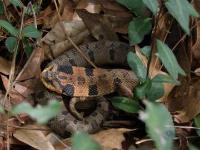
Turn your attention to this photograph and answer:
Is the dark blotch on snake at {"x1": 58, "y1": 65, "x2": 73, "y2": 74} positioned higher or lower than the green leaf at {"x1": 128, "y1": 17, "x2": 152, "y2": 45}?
lower

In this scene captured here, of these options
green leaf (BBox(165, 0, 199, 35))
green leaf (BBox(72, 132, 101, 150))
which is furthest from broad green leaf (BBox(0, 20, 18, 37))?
green leaf (BBox(72, 132, 101, 150))

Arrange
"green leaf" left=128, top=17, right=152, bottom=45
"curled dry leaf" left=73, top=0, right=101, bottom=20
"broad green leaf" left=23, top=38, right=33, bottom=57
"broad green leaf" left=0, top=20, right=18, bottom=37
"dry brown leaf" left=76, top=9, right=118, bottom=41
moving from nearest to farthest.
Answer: "green leaf" left=128, top=17, right=152, bottom=45 → "broad green leaf" left=0, top=20, right=18, bottom=37 → "broad green leaf" left=23, top=38, right=33, bottom=57 → "dry brown leaf" left=76, top=9, right=118, bottom=41 → "curled dry leaf" left=73, top=0, right=101, bottom=20

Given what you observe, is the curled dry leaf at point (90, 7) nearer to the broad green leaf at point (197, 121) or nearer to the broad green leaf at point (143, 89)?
the broad green leaf at point (143, 89)

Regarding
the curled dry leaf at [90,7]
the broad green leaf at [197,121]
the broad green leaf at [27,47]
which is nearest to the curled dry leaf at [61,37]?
the curled dry leaf at [90,7]

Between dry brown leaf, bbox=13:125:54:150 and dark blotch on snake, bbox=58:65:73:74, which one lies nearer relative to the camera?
dry brown leaf, bbox=13:125:54:150

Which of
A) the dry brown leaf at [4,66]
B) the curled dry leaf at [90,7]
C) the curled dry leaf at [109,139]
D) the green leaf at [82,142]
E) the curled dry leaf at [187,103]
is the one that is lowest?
the curled dry leaf at [109,139]

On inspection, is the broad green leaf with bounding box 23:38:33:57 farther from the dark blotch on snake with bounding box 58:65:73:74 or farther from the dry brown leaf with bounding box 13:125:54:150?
the dry brown leaf with bounding box 13:125:54:150
